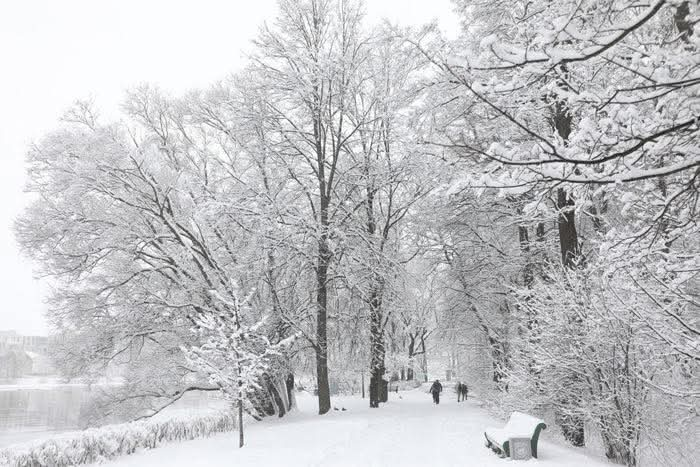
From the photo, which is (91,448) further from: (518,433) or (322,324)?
(518,433)

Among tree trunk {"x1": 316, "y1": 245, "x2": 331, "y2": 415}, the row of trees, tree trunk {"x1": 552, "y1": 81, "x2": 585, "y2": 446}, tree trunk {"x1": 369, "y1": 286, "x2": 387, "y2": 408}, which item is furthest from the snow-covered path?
tree trunk {"x1": 369, "y1": 286, "x2": 387, "y2": 408}

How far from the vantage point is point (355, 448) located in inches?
390

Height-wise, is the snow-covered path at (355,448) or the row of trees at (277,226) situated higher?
the row of trees at (277,226)

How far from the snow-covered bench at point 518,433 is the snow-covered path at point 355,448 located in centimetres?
21

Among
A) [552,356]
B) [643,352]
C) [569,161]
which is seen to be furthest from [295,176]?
[569,161]

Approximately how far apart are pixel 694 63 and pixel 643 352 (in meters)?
6.18

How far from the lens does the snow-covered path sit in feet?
28.3

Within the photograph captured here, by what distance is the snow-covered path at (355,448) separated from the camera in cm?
862

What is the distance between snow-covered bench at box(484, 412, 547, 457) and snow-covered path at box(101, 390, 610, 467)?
0.21m

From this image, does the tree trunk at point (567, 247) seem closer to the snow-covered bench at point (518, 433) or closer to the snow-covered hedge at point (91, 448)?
the snow-covered bench at point (518, 433)

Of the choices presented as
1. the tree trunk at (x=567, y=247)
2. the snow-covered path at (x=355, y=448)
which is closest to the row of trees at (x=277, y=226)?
the tree trunk at (x=567, y=247)

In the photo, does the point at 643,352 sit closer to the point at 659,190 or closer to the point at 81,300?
the point at 659,190

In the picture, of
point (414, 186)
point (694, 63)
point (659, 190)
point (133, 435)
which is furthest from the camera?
point (414, 186)

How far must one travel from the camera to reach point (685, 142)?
385cm
